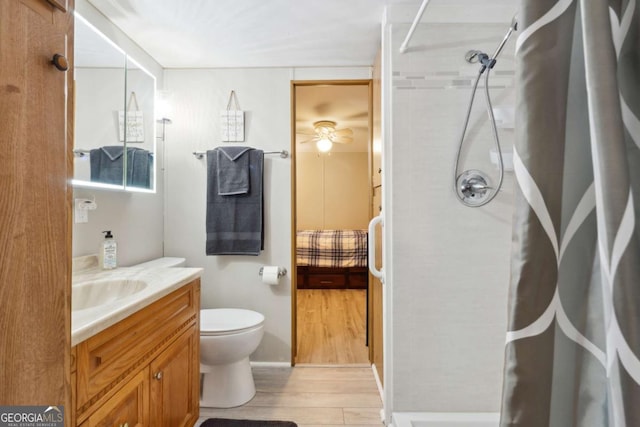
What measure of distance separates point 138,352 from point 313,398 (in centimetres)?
119

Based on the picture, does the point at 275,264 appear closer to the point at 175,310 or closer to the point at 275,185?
the point at 275,185

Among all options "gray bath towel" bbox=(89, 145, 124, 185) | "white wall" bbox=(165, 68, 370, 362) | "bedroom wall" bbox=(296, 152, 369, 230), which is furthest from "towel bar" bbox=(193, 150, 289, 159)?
"bedroom wall" bbox=(296, 152, 369, 230)

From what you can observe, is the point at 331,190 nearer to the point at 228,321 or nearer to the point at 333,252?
the point at 333,252

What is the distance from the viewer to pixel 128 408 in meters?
1.02

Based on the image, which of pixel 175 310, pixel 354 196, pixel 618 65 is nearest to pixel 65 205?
pixel 175 310

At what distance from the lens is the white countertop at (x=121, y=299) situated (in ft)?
2.73

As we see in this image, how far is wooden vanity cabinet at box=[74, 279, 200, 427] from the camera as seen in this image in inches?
33.9

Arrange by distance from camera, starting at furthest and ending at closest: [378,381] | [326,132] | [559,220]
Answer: [326,132]
[378,381]
[559,220]

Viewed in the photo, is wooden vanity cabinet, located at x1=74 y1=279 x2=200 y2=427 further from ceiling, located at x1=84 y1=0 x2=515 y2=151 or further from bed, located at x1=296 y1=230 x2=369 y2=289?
bed, located at x1=296 y1=230 x2=369 y2=289

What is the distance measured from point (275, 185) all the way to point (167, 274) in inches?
40.0

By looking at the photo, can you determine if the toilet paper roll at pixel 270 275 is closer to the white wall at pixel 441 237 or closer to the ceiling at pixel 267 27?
the white wall at pixel 441 237

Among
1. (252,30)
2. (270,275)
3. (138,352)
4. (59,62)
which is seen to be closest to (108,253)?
(138,352)

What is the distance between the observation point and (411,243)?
1565 mm

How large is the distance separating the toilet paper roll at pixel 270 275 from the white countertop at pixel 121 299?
2.15 ft
